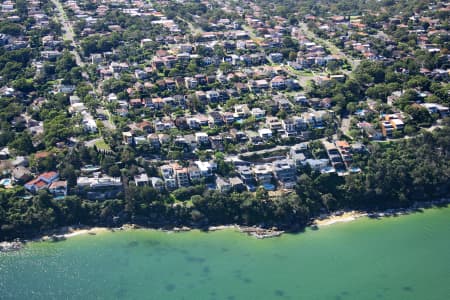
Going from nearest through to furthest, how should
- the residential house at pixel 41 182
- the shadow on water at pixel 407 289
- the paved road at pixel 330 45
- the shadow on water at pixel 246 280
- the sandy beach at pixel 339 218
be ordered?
1. the shadow on water at pixel 407 289
2. the shadow on water at pixel 246 280
3. the sandy beach at pixel 339 218
4. the residential house at pixel 41 182
5. the paved road at pixel 330 45

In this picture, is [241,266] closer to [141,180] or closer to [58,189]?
[141,180]

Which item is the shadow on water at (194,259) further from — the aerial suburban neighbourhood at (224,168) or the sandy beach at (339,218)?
the sandy beach at (339,218)

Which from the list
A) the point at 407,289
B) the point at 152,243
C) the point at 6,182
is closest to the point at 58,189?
the point at 6,182

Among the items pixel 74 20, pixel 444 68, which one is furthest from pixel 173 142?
pixel 74 20

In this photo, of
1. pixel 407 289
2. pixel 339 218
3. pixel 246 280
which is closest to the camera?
pixel 407 289

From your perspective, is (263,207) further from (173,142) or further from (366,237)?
(173,142)

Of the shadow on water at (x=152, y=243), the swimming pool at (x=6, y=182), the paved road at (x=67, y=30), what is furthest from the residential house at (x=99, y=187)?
the paved road at (x=67, y=30)
